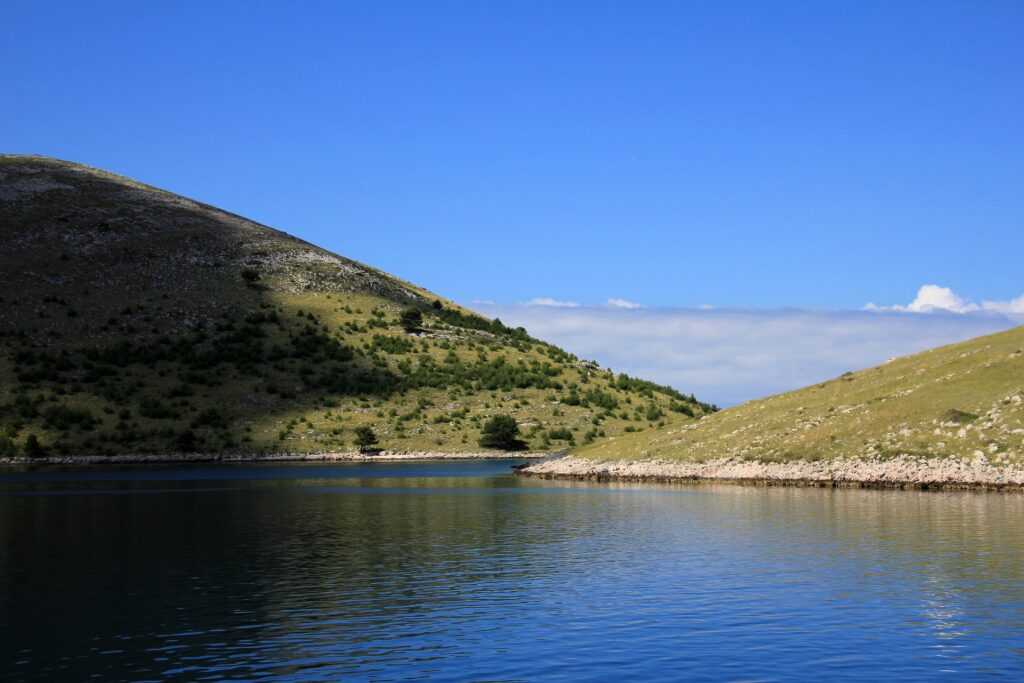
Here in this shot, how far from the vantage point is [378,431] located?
5300 inches

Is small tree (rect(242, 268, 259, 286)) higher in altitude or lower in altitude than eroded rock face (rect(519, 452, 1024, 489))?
higher

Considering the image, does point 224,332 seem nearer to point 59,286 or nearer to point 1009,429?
point 59,286

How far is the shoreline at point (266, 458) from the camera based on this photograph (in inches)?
4658

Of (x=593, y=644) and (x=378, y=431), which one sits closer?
(x=593, y=644)

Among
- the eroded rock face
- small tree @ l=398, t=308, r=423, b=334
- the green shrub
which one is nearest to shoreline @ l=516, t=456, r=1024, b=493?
the eroded rock face

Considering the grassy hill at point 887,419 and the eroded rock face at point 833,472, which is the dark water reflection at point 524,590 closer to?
the eroded rock face at point 833,472

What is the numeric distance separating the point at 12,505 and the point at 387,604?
45768 millimetres

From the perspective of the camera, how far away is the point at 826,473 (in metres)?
74.9

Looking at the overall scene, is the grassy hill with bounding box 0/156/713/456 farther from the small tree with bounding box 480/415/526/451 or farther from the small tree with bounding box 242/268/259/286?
the small tree with bounding box 480/415/526/451

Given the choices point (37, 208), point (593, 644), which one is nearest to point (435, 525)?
point (593, 644)

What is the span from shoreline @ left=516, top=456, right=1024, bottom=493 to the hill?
0.43 feet

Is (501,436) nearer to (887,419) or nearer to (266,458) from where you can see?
(266,458)

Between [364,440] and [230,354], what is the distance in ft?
93.2

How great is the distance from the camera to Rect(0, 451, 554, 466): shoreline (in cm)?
11831
